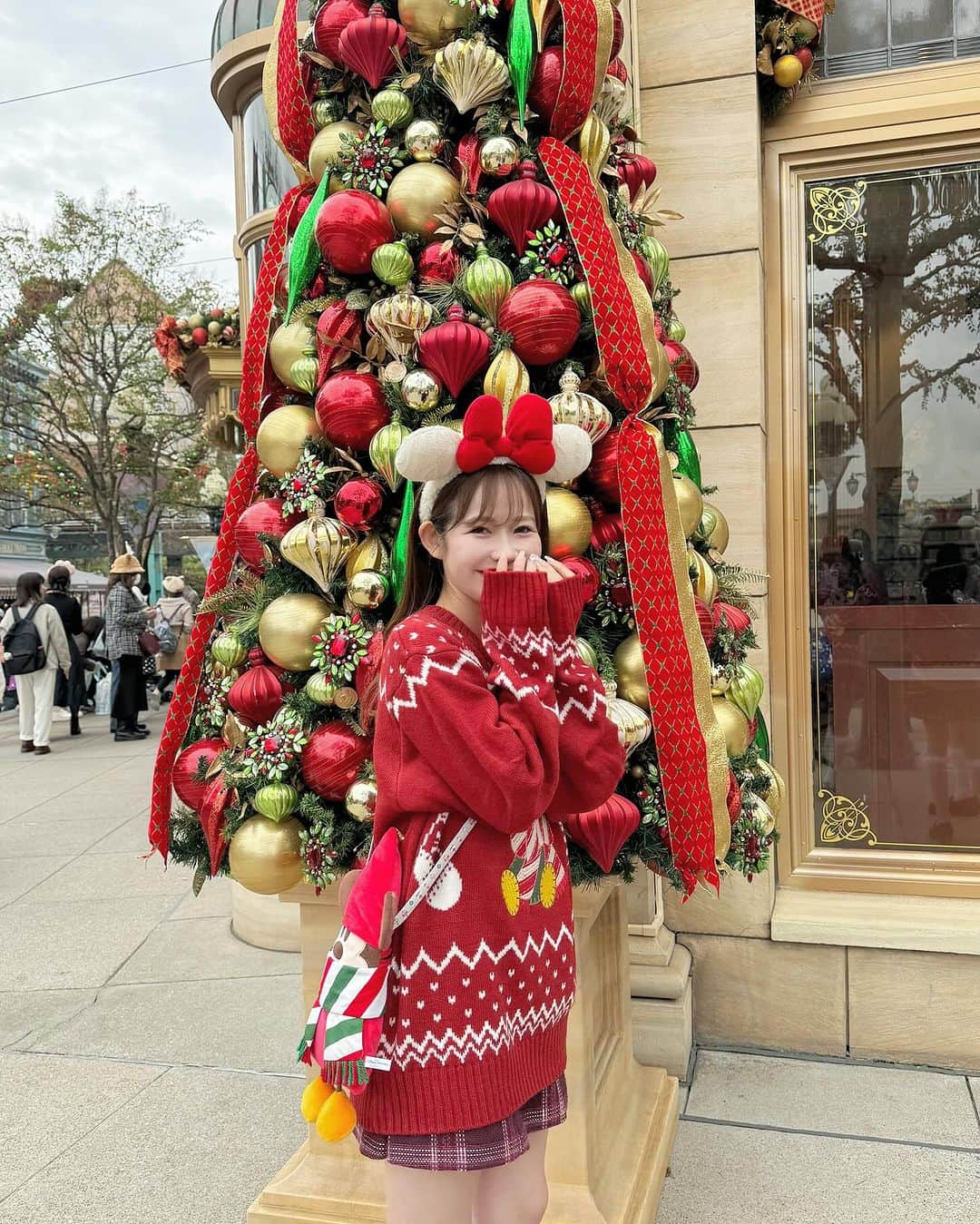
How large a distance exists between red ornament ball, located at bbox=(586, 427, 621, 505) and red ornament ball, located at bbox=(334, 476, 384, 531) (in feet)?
1.63

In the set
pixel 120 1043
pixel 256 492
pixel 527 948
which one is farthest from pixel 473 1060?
pixel 120 1043

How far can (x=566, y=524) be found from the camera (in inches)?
85.2

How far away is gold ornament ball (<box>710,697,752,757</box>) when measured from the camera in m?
2.38

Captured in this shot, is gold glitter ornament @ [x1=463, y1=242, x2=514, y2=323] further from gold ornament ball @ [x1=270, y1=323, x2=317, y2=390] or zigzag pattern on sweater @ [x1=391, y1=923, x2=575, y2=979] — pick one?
zigzag pattern on sweater @ [x1=391, y1=923, x2=575, y2=979]

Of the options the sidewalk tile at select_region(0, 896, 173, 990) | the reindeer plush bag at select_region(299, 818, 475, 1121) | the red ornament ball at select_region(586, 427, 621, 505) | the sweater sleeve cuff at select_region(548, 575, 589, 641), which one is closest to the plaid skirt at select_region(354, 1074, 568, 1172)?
the reindeer plush bag at select_region(299, 818, 475, 1121)

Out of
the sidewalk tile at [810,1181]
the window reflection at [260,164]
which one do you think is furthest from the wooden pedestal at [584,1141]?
the window reflection at [260,164]

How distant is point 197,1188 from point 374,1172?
24.5 inches

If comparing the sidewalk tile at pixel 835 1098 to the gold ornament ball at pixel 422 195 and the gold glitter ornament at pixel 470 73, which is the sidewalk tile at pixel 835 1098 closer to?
the gold ornament ball at pixel 422 195

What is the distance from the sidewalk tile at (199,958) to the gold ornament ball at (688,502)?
2967mm

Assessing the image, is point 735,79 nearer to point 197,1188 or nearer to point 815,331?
point 815,331

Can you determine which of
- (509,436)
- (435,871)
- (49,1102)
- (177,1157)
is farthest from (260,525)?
(49,1102)

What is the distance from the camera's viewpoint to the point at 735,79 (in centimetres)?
334

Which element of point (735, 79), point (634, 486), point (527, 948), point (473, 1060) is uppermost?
point (735, 79)

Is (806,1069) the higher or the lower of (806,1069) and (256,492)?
the lower
